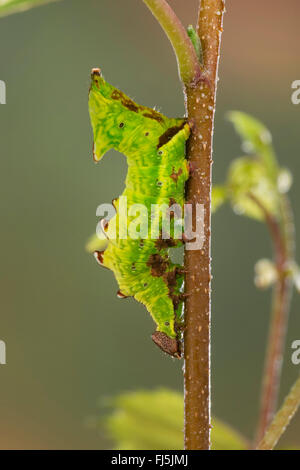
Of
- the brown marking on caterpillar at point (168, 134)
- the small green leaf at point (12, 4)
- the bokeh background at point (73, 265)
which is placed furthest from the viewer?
the bokeh background at point (73, 265)

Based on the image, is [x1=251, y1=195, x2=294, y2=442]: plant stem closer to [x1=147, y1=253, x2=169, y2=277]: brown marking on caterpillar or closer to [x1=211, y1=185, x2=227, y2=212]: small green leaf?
[x1=211, y1=185, x2=227, y2=212]: small green leaf

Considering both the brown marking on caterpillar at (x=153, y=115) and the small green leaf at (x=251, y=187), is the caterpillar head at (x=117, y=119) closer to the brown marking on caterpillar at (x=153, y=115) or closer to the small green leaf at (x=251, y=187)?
the brown marking on caterpillar at (x=153, y=115)

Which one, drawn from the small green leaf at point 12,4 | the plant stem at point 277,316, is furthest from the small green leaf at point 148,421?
the small green leaf at point 12,4

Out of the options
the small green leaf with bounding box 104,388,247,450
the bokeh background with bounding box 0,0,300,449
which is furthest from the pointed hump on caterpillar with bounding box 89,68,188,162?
the bokeh background with bounding box 0,0,300,449

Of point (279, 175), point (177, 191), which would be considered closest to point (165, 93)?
point (279, 175)

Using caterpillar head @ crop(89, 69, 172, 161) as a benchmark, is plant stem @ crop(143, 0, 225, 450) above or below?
below

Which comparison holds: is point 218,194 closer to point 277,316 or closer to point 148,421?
point 277,316
